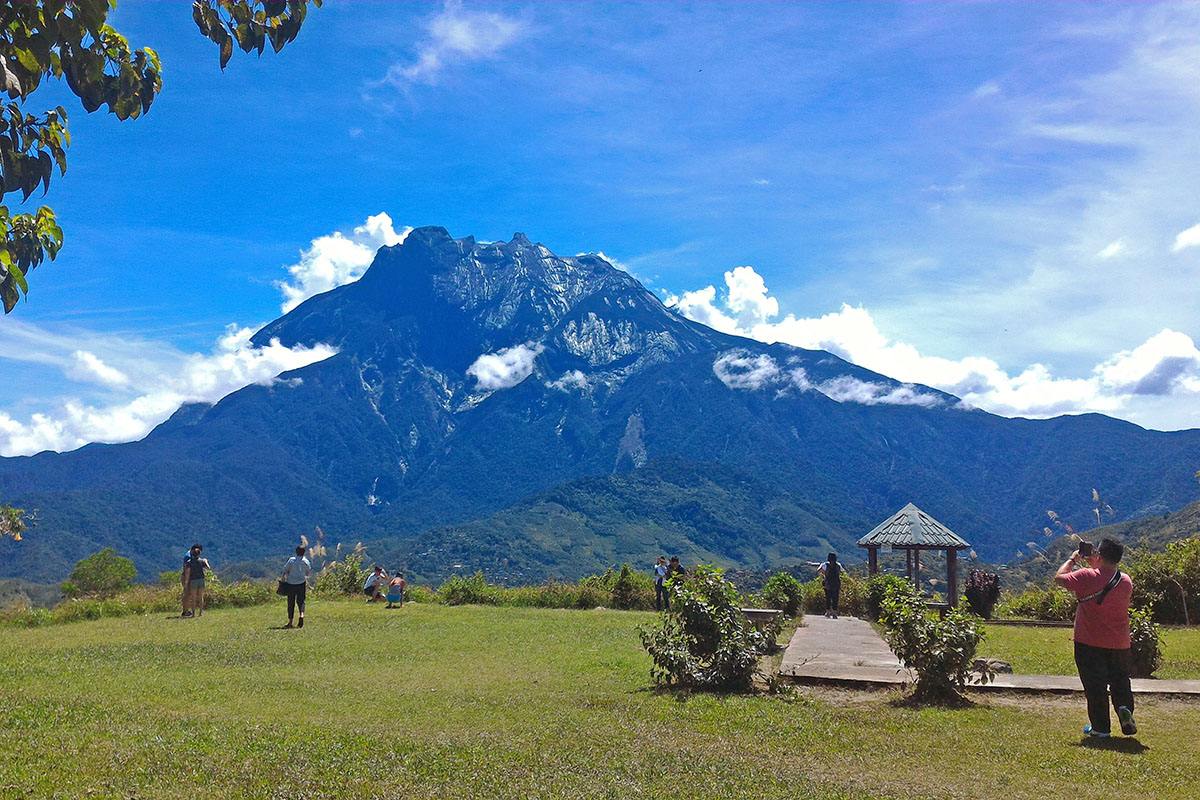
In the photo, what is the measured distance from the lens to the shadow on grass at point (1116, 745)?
7.77 meters

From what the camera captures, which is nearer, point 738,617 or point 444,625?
point 738,617

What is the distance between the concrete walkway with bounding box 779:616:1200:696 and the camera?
1067cm

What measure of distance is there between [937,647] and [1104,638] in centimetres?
219

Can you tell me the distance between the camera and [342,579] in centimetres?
2878

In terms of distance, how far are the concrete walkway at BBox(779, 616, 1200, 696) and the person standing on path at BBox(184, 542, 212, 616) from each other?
46.8 feet

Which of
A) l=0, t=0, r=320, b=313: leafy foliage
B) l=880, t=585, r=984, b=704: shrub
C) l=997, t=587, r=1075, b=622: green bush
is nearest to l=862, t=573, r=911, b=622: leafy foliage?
l=997, t=587, r=1075, b=622: green bush

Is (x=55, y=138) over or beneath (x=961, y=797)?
over

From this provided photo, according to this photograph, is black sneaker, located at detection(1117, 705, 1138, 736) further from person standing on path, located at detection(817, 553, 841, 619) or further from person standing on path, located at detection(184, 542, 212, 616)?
person standing on path, located at detection(184, 542, 212, 616)

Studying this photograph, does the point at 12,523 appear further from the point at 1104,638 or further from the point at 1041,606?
the point at 1041,606

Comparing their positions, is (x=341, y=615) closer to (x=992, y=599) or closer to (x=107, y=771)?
(x=107, y=771)

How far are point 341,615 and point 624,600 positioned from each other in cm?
900

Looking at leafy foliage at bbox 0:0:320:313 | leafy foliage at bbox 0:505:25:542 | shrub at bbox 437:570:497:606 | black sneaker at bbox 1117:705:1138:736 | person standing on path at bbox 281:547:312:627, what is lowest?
shrub at bbox 437:570:497:606

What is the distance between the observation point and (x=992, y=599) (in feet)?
73.7

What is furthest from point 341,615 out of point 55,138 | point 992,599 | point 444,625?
point 55,138
